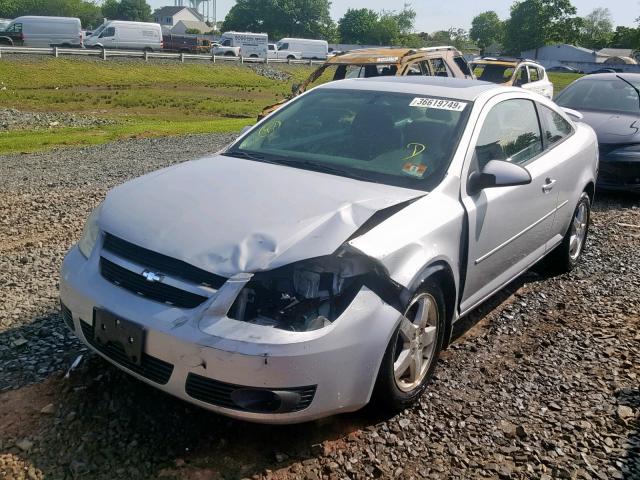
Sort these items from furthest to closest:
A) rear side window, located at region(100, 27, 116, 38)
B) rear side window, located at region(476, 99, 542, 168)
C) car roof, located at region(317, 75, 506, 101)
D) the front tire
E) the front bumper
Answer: rear side window, located at region(100, 27, 116, 38) < car roof, located at region(317, 75, 506, 101) < rear side window, located at region(476, 99, 542, 168) < the front tire < the front bumper

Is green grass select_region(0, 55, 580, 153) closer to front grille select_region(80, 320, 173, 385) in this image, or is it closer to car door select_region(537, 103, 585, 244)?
car door select_region(537, 103, 585, 244)

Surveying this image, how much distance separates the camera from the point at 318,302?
9.85ft

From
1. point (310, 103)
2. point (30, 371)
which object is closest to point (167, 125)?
point (310, 103)

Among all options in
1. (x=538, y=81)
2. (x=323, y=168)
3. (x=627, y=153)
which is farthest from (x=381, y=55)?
(x=323, y=168)

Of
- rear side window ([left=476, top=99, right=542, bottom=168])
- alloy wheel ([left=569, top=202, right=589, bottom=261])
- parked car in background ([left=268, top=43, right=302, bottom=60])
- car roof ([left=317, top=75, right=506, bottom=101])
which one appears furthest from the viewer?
parked car in background ([left=268, top=43, right=302, bottom=60])

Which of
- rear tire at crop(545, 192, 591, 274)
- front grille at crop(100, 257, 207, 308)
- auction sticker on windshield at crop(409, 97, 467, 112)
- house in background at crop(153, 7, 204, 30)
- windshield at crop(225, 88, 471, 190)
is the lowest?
rear tire at crop(545, 192, 591, 274)

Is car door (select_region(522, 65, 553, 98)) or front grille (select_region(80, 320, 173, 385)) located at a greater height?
car door (select_region(522, 65, 553, 98))

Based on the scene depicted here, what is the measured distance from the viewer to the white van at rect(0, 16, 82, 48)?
152ft

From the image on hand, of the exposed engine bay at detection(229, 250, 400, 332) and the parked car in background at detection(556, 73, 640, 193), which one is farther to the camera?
the parked car in background at detection(556, 73, 640, 193)

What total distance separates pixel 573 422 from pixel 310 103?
2.79 m

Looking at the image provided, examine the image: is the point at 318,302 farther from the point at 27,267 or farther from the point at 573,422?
the point at 27,267

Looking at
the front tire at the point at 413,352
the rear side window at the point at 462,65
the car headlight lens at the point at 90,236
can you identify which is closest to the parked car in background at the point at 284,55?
the rear side window at the point at 462,65

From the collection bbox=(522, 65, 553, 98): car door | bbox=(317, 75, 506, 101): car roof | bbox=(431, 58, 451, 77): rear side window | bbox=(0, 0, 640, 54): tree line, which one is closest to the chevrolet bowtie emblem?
bbox=(317, 75, 506, 101): car roof

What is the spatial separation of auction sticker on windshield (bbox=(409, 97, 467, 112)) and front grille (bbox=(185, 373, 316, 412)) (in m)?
2.24
